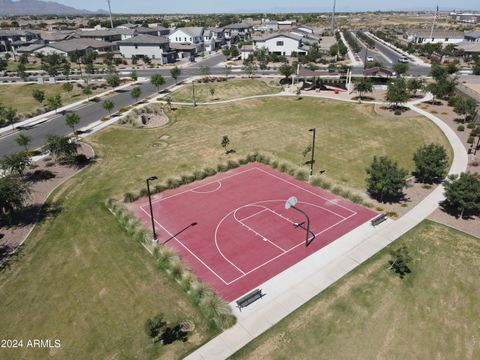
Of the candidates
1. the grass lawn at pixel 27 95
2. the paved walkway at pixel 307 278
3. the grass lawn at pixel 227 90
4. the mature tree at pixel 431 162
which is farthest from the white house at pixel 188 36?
the paved walkway at pixel 307 278

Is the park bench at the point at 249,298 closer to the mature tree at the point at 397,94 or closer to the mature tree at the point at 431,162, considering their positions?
the mature tree at the point at 431,162

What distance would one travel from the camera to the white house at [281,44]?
415ft

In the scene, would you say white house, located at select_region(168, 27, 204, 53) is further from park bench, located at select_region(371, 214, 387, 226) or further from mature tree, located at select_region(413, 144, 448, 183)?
park bench, located at select_region(371, 214, 387, 226)

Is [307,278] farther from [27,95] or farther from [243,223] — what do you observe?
[27,95]

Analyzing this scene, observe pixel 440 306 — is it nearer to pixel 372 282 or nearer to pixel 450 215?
pixel 372 282

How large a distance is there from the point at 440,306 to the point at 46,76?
114 m

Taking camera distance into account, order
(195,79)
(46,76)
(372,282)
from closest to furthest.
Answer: (372,282) < (195,79) < (46,76)

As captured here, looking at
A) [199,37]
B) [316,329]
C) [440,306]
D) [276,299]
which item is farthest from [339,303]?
[199,37]

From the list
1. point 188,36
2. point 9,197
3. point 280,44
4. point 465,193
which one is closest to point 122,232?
point 9,197

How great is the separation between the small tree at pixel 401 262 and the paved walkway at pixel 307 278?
223cm

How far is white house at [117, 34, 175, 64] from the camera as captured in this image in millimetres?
121875

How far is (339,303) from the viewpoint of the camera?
81.5ft

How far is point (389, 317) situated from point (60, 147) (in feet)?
142

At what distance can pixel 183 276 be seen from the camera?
2708cm
